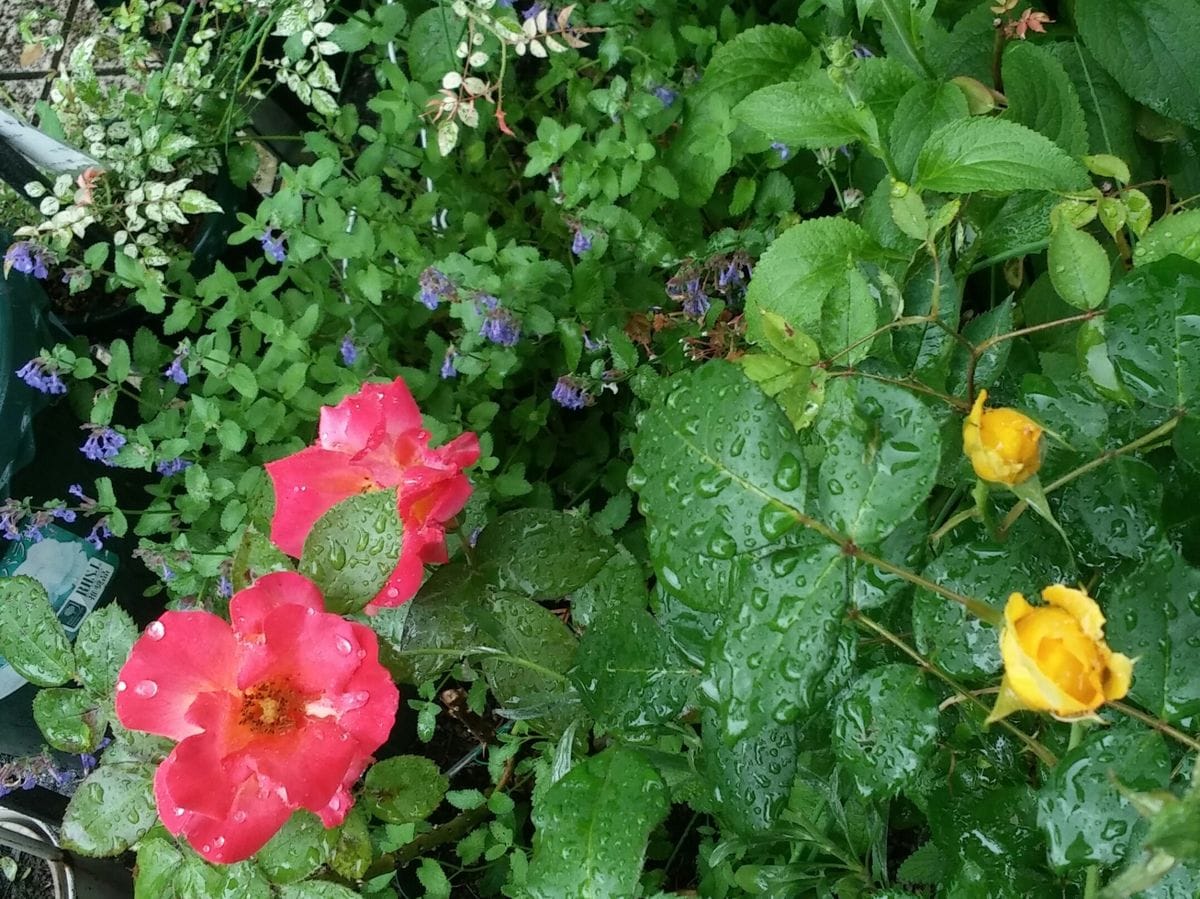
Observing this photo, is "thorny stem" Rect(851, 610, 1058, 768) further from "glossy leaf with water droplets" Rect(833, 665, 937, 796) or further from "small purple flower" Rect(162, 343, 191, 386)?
"small purple flower" Rect(162, 343, 191, 386)

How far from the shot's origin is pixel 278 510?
749 mm

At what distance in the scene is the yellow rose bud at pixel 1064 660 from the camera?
1.35 feet

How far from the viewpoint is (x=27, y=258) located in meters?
1.22

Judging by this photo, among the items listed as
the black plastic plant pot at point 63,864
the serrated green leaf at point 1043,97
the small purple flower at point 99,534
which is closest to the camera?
the serrated green leaf at point 1043,97

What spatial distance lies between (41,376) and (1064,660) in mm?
1186

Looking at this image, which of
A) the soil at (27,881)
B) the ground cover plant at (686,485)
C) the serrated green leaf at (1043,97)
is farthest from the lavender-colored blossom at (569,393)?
the soil at (27,881)


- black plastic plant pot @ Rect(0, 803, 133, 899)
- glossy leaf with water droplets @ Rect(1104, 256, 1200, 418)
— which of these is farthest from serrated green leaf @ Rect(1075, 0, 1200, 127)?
black plastic plant pot @ Rect(0, 803, 133, 899)

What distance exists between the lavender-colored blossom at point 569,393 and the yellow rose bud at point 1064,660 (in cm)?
84

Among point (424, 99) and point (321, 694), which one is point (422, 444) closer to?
point (321, 694)

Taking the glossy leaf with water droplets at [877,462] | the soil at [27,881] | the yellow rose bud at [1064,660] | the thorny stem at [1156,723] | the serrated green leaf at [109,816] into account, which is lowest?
the soil at [27,881]

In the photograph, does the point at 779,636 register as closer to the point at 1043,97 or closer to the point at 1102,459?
the point at 1102,459

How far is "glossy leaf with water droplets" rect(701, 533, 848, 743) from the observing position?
502 mm

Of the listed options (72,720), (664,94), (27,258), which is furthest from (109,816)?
(664,94)

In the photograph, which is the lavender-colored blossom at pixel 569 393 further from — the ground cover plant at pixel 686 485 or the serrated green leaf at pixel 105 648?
the serrated green leaf at pixel 105 648
